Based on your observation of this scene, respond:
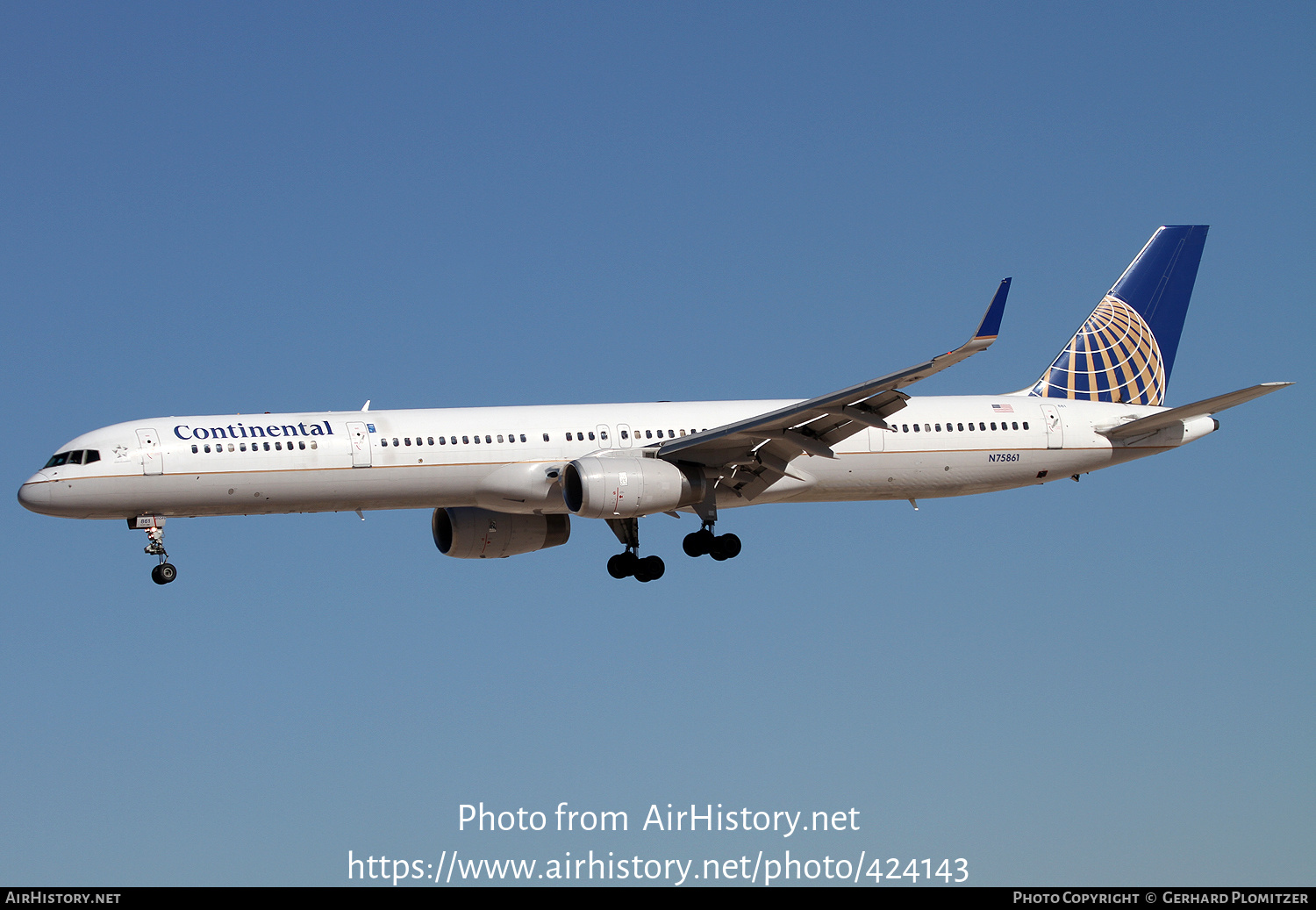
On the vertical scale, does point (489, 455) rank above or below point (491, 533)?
below

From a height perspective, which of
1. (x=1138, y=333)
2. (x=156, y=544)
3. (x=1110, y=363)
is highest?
(x=1138, y=333)

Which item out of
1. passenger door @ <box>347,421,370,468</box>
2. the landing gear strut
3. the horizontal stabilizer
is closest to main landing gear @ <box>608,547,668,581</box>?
the landing gear strut

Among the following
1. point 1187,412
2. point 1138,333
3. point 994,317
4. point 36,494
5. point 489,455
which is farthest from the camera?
point 1138,333

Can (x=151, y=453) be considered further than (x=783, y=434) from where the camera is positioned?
No

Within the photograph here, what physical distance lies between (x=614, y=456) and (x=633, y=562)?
4.00 m

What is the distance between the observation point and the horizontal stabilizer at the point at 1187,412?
39.9m

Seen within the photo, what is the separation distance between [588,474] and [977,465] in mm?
11352

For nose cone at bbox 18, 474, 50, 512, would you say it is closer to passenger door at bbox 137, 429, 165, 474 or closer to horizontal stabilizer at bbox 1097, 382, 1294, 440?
passenger door at bbox 137, 429, 165, 474

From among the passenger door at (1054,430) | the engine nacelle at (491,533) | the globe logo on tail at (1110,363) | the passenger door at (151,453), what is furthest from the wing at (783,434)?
the passenger door at (151,453)

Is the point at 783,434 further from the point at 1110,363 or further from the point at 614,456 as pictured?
the point at 1110,363

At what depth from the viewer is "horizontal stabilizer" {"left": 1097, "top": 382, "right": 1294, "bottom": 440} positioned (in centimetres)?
3994

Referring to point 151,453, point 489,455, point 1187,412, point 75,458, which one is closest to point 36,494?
point 75,458

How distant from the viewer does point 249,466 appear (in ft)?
131

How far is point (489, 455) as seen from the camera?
135ft
